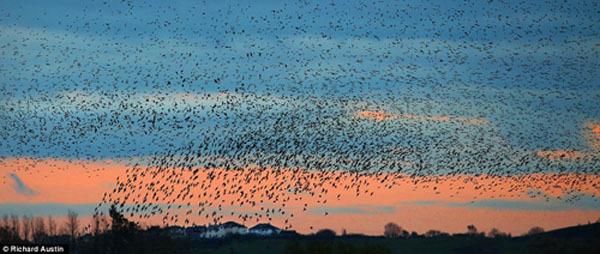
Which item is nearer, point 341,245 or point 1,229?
point 1,229

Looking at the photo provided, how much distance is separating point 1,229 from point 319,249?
1775 inches

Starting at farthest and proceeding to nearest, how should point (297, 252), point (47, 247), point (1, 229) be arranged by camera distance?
point (297, 252)
point (1, 229)
point (47, 247)

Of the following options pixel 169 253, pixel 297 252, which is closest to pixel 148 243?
pixel 169 253

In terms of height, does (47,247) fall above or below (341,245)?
below

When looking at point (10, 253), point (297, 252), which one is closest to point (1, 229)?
point (297, 252)

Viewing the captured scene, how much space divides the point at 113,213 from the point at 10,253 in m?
107

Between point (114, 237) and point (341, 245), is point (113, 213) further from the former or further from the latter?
point (341, 245)

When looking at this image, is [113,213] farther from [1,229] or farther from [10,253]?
[10,253]

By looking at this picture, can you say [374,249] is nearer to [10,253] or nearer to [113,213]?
[113,213]

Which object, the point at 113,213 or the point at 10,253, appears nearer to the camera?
the point at 10,253

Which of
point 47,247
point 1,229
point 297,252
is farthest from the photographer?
point 297,252

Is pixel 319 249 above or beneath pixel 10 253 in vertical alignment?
above

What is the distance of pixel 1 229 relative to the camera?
185 m

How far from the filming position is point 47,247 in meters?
91.7
